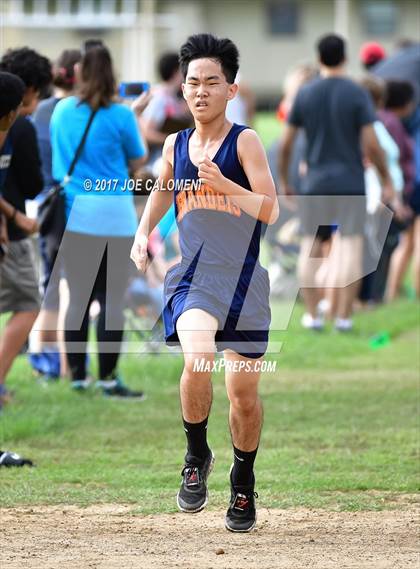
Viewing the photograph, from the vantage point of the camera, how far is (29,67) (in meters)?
8.44

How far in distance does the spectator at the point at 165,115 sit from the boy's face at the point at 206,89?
21.7 ft

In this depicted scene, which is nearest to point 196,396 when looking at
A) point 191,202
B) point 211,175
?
point 191,202

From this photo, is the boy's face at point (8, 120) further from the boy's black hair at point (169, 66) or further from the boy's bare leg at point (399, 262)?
the boy's bare leg at point (399, 262)

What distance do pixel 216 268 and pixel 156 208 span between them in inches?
18.9

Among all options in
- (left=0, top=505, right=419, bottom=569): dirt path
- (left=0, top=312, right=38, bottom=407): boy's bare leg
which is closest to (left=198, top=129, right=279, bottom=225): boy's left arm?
(left=0, top=505, right=419, bottom=569): dirt path

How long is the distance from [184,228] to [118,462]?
2.18 m

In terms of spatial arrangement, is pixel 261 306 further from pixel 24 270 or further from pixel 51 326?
pixel 51 326

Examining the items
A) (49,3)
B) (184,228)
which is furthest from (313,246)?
(49,3)

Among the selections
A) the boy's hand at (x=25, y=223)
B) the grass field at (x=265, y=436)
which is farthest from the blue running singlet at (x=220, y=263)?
the boy's hand at (x=25, y=223)

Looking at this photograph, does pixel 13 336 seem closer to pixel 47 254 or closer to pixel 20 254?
pixel 20 254

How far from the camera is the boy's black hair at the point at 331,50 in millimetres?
11688

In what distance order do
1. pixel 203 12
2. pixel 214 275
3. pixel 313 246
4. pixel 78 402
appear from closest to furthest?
1. pixel 214 275
2. pixel 78 402
3. pixel 313 246
4. pixel 203 12

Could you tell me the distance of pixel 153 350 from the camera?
443 inches

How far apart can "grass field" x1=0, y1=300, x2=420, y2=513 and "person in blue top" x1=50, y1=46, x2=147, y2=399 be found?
1.27 feet
